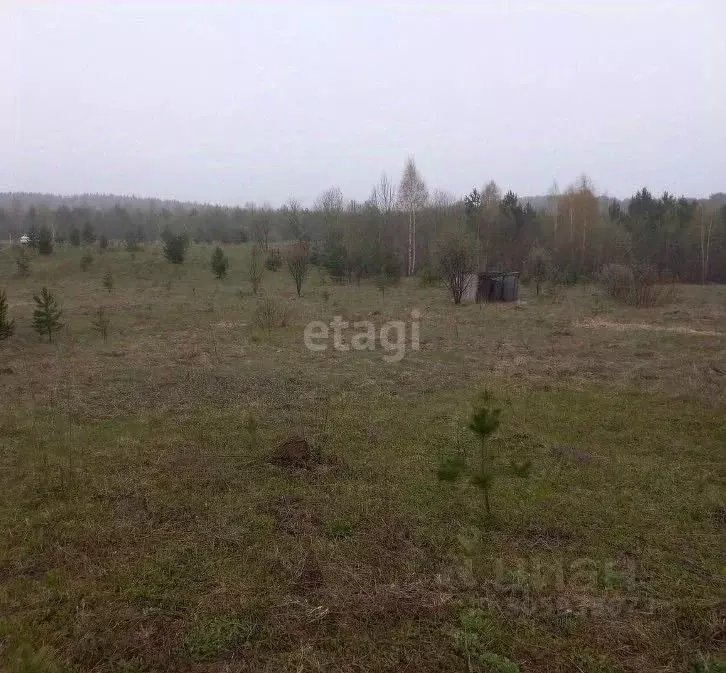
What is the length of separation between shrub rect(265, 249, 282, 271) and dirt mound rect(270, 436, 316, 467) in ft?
79.1

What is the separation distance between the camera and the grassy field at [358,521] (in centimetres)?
276

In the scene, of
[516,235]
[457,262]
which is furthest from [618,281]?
[516,235]

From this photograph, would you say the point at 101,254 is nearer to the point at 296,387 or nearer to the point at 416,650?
the point at 296,387

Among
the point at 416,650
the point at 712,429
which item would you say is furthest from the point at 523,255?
the point at 416,650

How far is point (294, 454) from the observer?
507 cm

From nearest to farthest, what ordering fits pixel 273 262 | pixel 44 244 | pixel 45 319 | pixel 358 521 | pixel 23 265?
1. pixel 358 521
2. pixel 45 319
3. pixel 23 265
4. pixel 44 244
5. pixel 273 262

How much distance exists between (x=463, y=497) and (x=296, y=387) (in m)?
4.17

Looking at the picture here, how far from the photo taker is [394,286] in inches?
966

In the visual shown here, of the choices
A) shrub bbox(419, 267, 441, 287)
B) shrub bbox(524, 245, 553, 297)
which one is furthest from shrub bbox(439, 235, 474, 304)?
shrub bbox(524, 245, 553, 297)

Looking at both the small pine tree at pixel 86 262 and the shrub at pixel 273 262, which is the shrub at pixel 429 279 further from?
the small pine tree at pixel 86 262

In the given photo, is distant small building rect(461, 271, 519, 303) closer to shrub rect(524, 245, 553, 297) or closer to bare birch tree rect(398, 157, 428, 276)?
shrub rect(524, 245, 553, 297)

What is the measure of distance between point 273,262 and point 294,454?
2443 cm

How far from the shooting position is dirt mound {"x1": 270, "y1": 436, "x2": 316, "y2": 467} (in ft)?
16.5

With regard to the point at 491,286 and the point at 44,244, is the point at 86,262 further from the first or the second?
the point at 491,286
